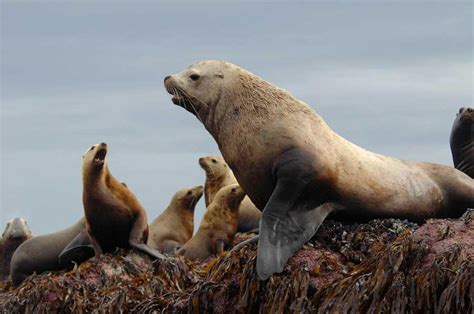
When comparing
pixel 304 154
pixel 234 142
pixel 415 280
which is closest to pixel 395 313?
pixel 415 280

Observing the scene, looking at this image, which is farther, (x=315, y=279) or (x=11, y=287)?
(x=11, y=287)

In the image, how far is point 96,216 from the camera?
592 inches

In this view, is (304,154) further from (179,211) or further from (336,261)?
(179,211)

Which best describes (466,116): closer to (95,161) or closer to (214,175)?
(95,161)

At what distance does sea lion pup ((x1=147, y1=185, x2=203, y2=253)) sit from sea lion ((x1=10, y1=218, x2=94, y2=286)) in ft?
5.22

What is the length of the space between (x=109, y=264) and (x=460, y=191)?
4.46m

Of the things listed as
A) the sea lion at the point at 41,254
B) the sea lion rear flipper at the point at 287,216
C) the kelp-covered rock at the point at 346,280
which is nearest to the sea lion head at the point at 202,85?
the sea lion rear flipper at the point at 287,216

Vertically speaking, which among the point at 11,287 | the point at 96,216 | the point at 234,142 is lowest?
the point at 11,287

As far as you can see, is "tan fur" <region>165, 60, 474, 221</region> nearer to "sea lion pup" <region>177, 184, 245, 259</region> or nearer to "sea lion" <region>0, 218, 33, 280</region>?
"sea lion pup" <region>177, 184, 245, 259</region>

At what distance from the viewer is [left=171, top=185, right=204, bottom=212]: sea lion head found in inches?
735

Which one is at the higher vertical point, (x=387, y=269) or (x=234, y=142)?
(x=234, y=142)

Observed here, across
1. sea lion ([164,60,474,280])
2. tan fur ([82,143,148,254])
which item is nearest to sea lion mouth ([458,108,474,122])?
sea lion ([164,60,474,280])

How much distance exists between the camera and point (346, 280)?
32.8 feet

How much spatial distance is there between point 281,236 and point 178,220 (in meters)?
8.49
